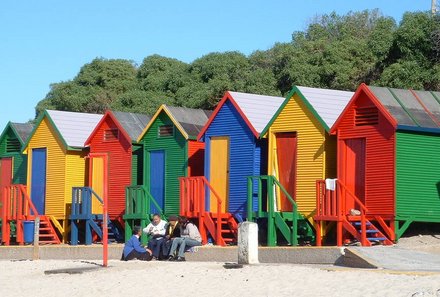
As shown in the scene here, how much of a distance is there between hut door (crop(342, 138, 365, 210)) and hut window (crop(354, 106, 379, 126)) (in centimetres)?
44

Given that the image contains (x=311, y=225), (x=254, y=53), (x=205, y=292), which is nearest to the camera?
(x=205, y=292)

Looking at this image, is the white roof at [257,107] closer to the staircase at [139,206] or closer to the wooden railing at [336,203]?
the wooden railing at [336,203]

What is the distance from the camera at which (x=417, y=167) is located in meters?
27.4

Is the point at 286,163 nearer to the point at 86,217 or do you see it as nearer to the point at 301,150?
the point at 301,150

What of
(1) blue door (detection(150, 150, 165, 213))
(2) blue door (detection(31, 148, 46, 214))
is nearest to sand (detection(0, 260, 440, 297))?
(1) blue door (detection(150, 150, 165, 213))

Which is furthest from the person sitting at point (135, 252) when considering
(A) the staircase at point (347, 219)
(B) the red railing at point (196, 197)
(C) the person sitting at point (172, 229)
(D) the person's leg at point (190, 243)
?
(A) the staircase at point (347, 219)

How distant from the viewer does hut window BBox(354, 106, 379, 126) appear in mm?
27839

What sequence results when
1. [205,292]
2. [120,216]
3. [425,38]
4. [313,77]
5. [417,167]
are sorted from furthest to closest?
1. [313,77]
2. [425,38]
3. [120,216]
4. [417,167]
5. [205,292]

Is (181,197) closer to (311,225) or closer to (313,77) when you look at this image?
(311,225)

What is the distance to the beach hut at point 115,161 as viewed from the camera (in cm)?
3491

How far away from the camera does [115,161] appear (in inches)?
1394

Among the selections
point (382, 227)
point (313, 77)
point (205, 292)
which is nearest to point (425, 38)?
point (313, 77)

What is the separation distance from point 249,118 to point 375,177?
494 cm

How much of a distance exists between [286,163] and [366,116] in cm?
304
